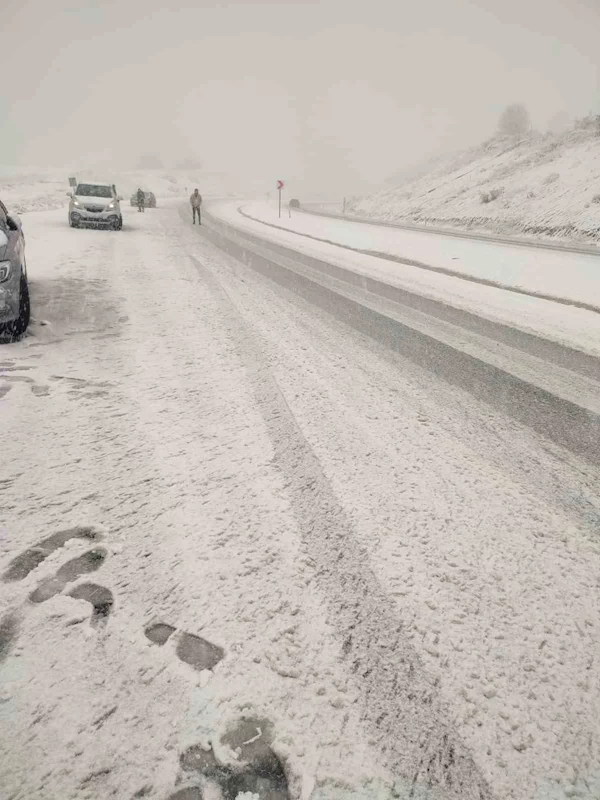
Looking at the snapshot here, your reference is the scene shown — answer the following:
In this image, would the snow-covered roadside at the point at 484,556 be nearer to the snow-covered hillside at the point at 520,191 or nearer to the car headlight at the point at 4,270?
the car headlight at the point at 4,270

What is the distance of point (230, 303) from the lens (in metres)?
5.49

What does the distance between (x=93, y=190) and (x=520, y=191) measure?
→ 21.6 meters

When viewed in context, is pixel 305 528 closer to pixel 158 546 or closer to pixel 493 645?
pixel 158 546

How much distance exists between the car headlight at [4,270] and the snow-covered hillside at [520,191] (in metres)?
20.3

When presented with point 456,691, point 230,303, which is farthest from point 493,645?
point 230,303

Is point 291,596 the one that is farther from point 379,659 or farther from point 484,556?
point 484,556

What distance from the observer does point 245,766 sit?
3.61 feet

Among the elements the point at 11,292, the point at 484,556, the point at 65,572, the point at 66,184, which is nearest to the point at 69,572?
the point at 65,572

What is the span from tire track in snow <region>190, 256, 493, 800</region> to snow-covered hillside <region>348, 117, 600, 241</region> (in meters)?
20.5

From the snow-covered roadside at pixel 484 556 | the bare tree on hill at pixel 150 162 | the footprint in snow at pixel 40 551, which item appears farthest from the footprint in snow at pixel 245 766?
the bare tree on hill at pixel 150 162

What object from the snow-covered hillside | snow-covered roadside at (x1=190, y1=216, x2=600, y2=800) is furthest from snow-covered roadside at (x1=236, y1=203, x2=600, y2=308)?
the snow-covered hillside

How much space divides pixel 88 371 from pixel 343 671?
9.43 ft

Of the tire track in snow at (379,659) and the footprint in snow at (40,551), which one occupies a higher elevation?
the footprint in snow at (40,551)

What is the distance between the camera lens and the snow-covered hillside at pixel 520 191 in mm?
20045
